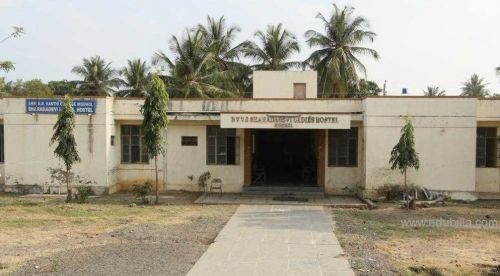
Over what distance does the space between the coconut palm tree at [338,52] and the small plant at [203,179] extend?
13712mm

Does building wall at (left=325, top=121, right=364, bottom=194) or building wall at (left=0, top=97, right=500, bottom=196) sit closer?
building wall at (left=0, top=97, right=500, bottom=196)

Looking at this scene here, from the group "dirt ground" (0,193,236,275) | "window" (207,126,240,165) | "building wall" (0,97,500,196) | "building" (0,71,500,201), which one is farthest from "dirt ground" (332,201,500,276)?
"window" (207,126,240,165)

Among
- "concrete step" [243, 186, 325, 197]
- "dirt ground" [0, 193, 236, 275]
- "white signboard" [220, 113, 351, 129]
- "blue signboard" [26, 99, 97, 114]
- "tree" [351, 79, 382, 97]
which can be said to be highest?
"tree" [351, 79, 382, 97]

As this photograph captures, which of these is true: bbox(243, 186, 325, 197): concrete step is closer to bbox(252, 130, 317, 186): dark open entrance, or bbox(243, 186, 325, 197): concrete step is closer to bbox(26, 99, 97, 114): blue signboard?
bbox(252, 130, 317, 186): dark open entrance

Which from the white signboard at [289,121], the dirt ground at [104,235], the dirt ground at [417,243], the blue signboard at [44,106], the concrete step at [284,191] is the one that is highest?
the blue signboard at [44,106]

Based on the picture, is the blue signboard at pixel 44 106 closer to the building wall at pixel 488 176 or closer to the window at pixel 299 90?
the window at pixel 299 90

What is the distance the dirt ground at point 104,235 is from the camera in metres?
8.65

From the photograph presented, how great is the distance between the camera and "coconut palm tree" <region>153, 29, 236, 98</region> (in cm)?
3027

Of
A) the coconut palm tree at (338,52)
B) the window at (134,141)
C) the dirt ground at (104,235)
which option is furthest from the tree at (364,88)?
the dirt ground at (104,235)

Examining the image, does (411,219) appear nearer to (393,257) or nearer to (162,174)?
(393,257)

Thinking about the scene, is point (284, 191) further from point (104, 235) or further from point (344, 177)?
point (104, 235)

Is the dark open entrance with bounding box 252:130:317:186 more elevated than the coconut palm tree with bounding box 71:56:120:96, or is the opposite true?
the coconut palm tree with bounding box 71:56:120:96

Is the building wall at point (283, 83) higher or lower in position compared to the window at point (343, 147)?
higher

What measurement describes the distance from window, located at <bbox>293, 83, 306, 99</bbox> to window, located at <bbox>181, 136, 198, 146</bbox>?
4697mm
